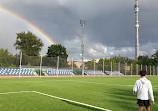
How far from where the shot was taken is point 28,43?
55.0m

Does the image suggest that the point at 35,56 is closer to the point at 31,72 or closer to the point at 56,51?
the point at 31,72

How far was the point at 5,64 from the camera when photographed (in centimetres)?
2802

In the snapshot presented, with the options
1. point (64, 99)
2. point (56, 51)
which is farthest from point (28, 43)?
point (64, 99)

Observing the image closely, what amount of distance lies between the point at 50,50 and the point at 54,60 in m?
46.1

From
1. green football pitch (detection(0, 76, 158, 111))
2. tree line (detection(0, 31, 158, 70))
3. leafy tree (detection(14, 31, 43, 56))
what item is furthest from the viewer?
leafy tree (detection(14, 31, 43, 56))

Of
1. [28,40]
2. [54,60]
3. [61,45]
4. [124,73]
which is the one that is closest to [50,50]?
[61,45]

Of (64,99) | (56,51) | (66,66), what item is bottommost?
(64,99)

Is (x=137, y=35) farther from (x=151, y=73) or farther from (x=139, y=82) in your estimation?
(x=139, y=82)

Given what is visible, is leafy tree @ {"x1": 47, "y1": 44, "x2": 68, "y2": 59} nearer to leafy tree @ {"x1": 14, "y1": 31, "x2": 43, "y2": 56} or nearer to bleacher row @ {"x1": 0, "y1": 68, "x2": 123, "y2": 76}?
leafy tree @ {"x1": 14, "y1": 31, "x2": 43, "y2": 56}

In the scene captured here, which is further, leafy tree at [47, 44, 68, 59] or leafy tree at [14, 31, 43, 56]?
leafy tree at [47, 44, 68, 59]

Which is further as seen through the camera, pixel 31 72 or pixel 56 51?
pixel 56 51

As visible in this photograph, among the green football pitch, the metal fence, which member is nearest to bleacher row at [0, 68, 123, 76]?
the metal fence

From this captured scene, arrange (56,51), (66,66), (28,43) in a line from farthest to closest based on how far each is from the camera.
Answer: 1. (56,51)
2. (28,43)
3. (66,66)

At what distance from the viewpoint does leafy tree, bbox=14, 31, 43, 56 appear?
178 ft
